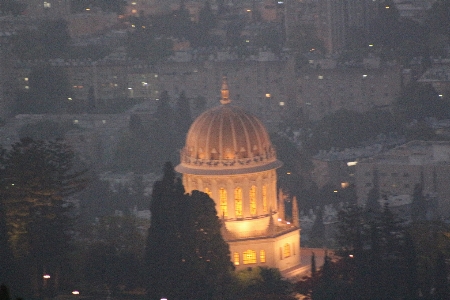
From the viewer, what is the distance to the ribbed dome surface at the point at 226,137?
118875mm

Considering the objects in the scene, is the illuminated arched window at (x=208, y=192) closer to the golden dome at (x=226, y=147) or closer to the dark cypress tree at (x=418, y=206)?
the golden dome at (x=226, y=147)

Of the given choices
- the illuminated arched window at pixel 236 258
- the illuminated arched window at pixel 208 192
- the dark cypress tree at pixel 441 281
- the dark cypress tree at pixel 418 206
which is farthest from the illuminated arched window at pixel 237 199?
the dark cypress tree at pixel 418 206

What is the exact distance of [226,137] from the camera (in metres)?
119

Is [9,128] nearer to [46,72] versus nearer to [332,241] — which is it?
[46,72]

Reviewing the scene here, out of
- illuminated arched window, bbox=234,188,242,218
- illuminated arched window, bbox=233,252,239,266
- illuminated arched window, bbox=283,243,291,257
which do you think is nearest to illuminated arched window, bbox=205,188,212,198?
illuminated arched window, bbox=234,188,242,218

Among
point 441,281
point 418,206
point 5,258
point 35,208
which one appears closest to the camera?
point 441,281

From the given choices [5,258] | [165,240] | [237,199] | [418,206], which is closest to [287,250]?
[237,199]

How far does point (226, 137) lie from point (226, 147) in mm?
351

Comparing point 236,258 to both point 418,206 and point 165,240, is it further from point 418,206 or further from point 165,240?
point 418,206

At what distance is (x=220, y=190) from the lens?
389 ft

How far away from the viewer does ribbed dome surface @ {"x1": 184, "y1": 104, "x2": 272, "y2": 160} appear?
119m

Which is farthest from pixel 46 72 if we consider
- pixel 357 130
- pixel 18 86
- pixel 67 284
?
pixel 67 284

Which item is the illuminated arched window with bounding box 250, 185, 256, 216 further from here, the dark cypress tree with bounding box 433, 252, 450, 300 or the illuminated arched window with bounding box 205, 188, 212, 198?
the dark cypress tree with bounding box 433, 252, 450, 300

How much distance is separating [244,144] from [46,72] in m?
75.3
